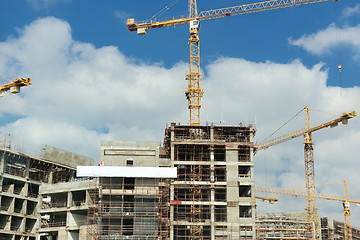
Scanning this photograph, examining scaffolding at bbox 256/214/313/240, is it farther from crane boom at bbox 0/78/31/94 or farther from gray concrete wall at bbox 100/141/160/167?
crane boom at bbox 0/78/31/94

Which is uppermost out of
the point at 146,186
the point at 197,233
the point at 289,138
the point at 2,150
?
the point at 289,138

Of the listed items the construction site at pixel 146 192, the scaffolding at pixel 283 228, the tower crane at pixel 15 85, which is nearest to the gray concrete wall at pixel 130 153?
the construction site at pixel 146 192

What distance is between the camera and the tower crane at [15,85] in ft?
296

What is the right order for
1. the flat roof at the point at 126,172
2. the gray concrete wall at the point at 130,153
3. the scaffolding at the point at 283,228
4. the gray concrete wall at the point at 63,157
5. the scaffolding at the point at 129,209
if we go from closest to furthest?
the scaffolding at the point at 129,209
the flat roof at the point at 126,172
the gray concrete wall at the point at 130,153
the gray concrete wall at the point at 63,157
the scaffolding at the point at 283,228

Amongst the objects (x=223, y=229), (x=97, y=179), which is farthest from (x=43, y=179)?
(x=223, y=229)

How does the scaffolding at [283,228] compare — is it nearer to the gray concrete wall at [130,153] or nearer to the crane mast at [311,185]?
the crane mast at [311,185]

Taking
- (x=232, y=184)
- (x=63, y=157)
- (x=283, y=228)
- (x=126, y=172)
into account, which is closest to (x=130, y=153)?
(x=126, y=172)

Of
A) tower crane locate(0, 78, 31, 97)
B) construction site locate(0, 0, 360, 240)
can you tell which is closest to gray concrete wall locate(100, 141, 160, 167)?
construction site locate(0, 0, 360, 240)

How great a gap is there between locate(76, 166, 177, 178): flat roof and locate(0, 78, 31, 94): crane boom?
60.8ft

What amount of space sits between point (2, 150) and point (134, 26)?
1655 inches

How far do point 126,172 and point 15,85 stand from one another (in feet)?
85.1

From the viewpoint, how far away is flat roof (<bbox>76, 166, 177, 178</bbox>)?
83.4 meters

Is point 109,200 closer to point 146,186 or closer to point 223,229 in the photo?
point 146,186

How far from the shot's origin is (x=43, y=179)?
106750 mm
